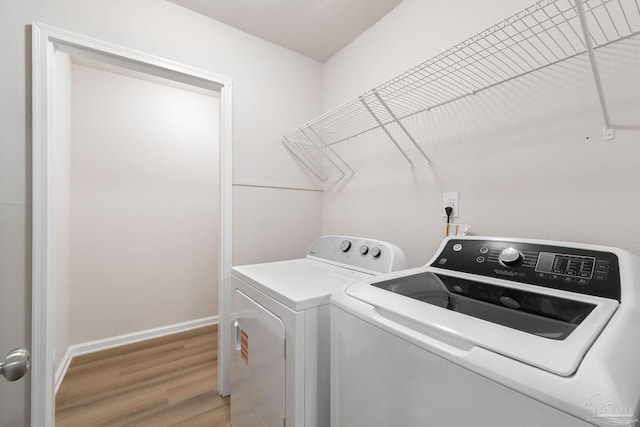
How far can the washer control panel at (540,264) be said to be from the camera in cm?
79

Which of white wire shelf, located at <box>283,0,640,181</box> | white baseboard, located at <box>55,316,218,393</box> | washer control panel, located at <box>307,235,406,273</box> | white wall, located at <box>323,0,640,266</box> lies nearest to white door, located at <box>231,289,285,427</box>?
washer control panel, located at <box>307,235,406,273</box>

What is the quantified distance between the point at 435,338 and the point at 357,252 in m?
0.89

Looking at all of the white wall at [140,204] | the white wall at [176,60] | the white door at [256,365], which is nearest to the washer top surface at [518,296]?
the white door at [256,365]

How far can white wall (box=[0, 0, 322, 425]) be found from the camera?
127 cm

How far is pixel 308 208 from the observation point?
2.30 metres

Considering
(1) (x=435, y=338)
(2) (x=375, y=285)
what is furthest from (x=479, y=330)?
(2) (x=375, y=285)

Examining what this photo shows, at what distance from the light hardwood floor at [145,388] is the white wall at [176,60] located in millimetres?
567

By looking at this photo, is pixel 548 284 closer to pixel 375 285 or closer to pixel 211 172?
pixel 375 285

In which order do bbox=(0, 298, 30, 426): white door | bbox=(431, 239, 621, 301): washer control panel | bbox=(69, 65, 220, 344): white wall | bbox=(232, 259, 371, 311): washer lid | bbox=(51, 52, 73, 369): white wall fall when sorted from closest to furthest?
bbox=(431, 239, 621, 301): washer control panel → bbox=(232, 259, 371, 311): washer lid → bbox=(0, 298, 30, 426): white door → bbox=(51, 52, 73, 369): white wall → bbox=(69, 65, 220, 344): white wall

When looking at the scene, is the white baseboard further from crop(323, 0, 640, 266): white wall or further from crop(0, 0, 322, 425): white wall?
crop(323, 0, 640, 266): white wall

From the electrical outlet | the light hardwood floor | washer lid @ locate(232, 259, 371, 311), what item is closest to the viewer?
washer lid @ locate(232, 259, 371, 311)

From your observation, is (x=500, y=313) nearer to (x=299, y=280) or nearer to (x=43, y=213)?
(x=299, y=280)

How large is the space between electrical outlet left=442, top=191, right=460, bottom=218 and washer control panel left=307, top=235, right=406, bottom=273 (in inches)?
13.6

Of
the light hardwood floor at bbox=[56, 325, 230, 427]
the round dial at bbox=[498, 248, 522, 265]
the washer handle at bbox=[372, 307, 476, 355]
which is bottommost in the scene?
the light hardwood floor at bbox=[56, 325, 230, 427]
